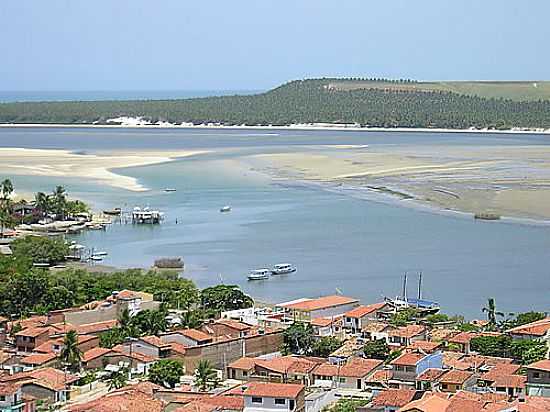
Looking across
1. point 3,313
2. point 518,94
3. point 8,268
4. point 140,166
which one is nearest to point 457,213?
point 8,268

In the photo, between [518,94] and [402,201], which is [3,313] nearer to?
[402,201]

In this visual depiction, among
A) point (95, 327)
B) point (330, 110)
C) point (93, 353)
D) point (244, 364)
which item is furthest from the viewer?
point (330, 110)

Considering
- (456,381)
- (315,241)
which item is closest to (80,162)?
(315,241)

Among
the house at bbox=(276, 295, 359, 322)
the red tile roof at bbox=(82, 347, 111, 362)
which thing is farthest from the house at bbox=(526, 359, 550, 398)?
the red tile roof at bbox=(82, 347, 111, 362)

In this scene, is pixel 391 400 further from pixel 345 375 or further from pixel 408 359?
pixel 345 375

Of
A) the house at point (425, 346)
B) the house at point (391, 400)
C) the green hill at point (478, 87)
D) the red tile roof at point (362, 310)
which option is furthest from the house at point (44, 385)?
the green hill at point (478, 87)

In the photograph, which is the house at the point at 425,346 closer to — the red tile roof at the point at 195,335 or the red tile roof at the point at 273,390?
the red tile roof at the point at 273,390
